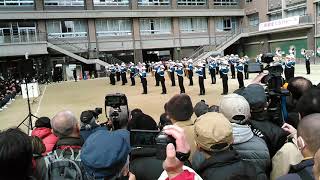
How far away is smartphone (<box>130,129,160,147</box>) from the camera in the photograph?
9.09 ft

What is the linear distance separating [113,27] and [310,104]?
3990cm

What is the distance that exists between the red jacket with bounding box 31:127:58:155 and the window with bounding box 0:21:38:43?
109ft

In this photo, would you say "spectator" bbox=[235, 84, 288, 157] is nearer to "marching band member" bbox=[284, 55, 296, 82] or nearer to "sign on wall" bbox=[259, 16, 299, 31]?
"marching band member" bbox=[284, 55, 296, 82]

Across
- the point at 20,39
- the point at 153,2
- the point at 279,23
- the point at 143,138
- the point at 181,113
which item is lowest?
the point at 143,138

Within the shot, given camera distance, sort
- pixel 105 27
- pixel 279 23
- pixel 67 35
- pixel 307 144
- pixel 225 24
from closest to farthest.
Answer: pixel 307 144, pixel 279 23, pixel 67 35, pixel 105 27, pixel 225 24

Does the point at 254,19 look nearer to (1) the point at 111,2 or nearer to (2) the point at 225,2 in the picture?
(2) the point at 225,2

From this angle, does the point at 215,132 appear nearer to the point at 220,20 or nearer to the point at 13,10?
the point at 13,10

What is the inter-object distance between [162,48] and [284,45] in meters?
14.0

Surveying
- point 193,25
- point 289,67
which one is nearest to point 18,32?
point 193,25

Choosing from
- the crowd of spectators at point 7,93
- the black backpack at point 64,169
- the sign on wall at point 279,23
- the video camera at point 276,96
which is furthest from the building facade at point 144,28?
the black backpack at point 64,169

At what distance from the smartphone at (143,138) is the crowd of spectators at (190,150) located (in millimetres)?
36

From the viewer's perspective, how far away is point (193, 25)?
45.8m

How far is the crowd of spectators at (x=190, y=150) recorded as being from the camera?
212 centimetres

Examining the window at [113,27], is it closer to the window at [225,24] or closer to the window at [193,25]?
the window at [193,25]
